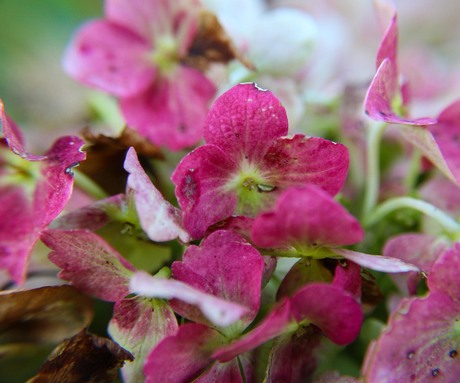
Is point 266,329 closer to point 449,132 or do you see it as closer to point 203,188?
point 203,188

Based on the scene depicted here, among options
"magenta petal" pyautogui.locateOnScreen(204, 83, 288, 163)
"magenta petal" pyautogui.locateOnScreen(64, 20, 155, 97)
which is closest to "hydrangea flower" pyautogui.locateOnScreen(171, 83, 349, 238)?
"magenta petal" pyautogui.locateOnScreen(204, 83, 288, 163)

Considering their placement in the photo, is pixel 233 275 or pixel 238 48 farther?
pixel 238 48

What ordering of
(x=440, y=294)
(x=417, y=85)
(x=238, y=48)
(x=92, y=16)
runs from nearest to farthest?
(x=440, y=294) < (x=238, y=48) < (x=417, y=85) < (x=92, y=16)

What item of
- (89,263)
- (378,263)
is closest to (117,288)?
(89,263)

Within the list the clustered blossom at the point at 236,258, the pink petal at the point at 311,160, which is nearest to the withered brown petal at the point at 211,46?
the clustered blossom at the point at 236,258

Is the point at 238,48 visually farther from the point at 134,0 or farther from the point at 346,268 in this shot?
the point at 346,268

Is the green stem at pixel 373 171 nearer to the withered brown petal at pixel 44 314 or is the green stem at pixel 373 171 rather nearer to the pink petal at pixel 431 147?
the pink petal at pixel 431 147

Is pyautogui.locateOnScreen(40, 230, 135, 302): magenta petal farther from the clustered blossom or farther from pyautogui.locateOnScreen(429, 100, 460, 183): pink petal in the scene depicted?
pyautogui.locateOnScreen(429, 100, 460, 183): pink petal

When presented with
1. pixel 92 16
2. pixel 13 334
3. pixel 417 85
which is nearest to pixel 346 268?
pixel 13 334
